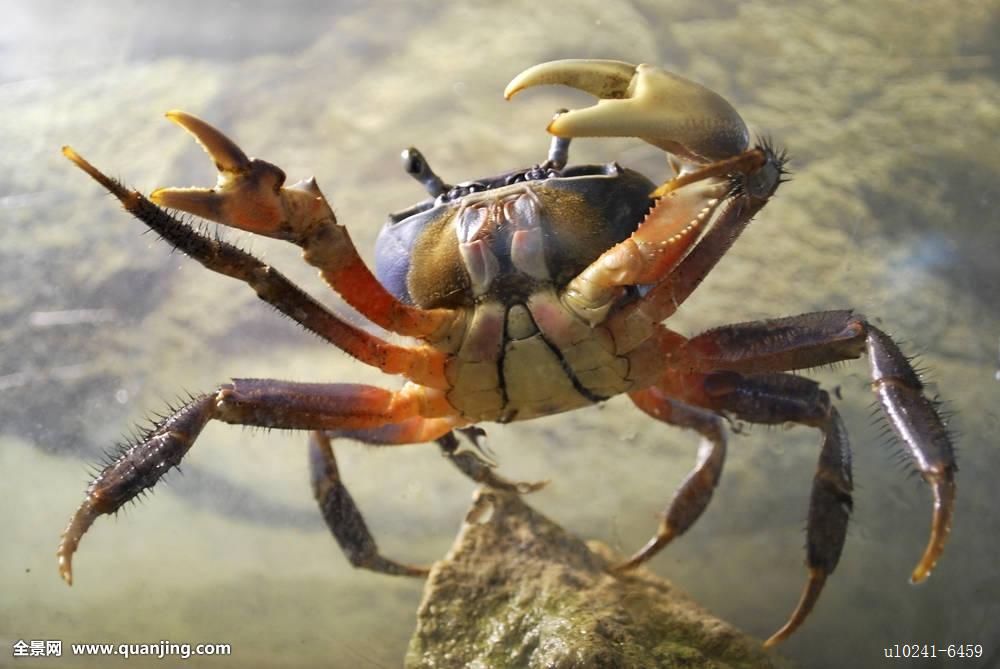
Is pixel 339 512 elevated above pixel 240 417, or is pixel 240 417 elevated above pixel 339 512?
pixel 240 417

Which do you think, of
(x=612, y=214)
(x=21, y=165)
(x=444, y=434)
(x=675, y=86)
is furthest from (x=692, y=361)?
(x=21, y=165)

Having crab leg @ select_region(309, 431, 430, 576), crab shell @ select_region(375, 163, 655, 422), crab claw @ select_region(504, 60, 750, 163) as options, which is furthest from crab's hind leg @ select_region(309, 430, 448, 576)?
crab claw @ select_region(504, 60, 750, 163)

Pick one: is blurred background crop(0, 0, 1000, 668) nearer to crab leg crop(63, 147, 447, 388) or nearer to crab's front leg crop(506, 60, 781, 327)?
crab leg crop(63, 147, 447, 388)

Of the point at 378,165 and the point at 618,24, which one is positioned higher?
the point at 618,24

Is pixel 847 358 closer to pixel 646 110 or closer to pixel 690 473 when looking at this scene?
pixel 646 110

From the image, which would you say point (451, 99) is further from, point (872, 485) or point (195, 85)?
point (872, 485)

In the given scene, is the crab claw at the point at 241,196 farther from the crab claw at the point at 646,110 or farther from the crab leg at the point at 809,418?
the crab leg at the point at 809,418

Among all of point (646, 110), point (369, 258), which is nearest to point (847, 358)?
point (646, 110)

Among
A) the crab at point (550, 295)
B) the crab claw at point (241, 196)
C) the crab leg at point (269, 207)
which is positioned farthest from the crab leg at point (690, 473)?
the crab claw at point (241, 196)
